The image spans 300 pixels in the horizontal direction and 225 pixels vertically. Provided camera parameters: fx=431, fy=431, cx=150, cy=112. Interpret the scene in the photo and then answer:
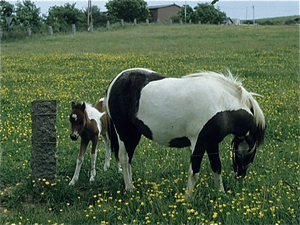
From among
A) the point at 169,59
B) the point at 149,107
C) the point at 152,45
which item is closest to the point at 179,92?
the point at 149,107

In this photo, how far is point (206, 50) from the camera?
2506cm

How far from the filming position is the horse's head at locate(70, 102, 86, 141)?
22.0 feet

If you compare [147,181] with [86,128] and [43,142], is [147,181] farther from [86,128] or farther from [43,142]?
[43,142]

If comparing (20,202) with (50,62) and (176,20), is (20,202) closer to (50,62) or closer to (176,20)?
(50,62)

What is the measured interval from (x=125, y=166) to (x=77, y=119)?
1058 mm

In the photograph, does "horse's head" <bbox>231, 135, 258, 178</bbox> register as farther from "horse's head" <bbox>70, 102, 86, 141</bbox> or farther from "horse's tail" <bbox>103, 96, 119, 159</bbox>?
"horse's head" <bbox>70, 102, 86, 141</bbox>

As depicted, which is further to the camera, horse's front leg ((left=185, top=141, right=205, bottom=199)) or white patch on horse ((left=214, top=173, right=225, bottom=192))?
white patch on horse ((left=214, top=173, right=225, bottom=192))

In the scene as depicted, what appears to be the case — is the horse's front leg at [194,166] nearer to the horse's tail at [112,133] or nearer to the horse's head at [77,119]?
the horse's tail at [112,133]

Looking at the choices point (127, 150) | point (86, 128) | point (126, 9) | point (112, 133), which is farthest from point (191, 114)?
point (126, 9)

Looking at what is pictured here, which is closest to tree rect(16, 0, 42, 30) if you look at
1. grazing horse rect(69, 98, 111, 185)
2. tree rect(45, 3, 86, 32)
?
tree rect(45, 3, 86, 32)

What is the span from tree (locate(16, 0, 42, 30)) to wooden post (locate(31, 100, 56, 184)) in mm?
39229

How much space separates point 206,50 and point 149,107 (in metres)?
19.5

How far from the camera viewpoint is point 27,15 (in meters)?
44.2

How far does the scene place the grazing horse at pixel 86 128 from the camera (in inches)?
265
